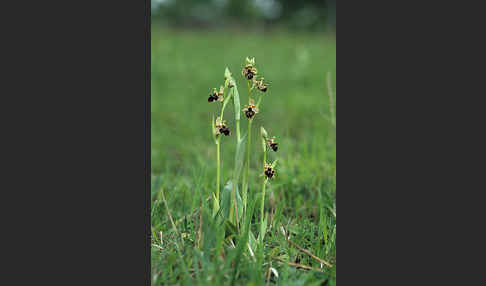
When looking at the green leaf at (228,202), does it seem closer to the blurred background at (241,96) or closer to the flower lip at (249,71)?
the flower lip at (249,71)

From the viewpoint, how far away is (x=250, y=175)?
3.03m

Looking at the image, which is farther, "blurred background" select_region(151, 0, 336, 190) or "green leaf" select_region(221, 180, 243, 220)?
"blurred background" select_region(151, 0, 336, 190)

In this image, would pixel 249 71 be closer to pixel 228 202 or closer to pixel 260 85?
pixel 260 85

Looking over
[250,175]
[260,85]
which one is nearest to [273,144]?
[260,85]

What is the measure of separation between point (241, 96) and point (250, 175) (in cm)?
248

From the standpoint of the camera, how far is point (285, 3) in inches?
1029

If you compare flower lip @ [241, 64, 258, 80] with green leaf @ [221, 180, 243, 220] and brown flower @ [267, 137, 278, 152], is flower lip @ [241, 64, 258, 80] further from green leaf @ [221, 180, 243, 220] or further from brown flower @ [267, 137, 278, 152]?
green leaf @ [221, 180, 243, 220]

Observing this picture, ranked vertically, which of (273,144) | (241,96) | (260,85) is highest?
(241,96)

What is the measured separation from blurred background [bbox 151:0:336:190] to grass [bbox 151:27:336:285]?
0.05ft

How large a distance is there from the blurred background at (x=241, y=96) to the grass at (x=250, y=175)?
0.05 feet

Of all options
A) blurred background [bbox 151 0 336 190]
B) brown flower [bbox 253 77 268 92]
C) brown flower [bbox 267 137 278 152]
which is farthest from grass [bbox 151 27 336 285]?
brown flower [bbox 253 77 268 92]

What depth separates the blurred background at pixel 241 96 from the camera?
3.25 metres

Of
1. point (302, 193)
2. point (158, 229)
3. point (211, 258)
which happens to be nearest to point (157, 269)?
point (211, 258)

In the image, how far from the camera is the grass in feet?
5.21
